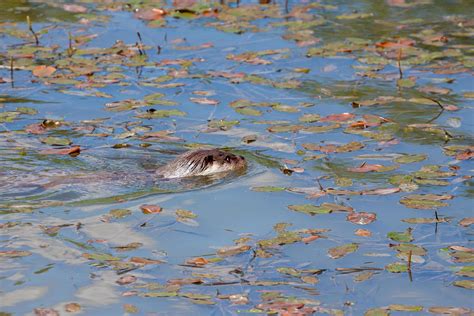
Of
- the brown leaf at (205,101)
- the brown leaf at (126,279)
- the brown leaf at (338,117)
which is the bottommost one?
the brown leaf at (126,279)

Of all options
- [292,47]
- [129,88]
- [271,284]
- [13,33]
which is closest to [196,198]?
[271,284]

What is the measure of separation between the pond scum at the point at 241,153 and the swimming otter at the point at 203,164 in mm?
123

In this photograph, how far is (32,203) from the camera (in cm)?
700

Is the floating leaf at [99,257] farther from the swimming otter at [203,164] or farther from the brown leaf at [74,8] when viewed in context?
the brown leaf at [74,8]

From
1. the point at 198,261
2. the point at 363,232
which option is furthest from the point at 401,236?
the point at 198,261

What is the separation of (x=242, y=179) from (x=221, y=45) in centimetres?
344

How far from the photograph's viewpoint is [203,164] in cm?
760

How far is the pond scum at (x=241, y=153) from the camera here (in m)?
5.45

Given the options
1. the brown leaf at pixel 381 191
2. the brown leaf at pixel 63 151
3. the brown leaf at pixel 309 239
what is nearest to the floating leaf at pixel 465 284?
the brown leaf at pixel 309 239

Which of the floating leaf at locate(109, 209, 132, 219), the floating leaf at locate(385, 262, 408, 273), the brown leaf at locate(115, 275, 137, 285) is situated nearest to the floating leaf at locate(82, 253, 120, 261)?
the brown leaf at locate(115, 275, 137, 285)

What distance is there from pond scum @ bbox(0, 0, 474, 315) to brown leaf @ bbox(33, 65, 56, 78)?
0.02 m

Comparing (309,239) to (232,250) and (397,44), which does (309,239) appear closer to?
(232,250)

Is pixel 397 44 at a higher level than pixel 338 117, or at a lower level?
higher

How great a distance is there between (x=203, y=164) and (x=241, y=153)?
0.55 meters
